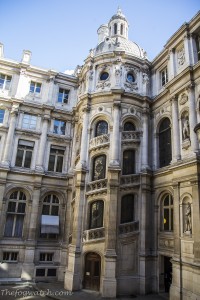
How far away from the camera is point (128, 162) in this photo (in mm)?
20641

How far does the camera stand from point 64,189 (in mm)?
23734

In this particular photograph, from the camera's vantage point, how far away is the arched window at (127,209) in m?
19.1

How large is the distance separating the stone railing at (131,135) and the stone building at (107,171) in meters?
0.10

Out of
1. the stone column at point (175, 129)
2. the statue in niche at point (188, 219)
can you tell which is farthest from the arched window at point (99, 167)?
the statue in niche at point (188, 219)

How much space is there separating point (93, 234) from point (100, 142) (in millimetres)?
7674

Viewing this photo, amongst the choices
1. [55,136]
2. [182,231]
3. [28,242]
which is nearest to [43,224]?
[28,242]

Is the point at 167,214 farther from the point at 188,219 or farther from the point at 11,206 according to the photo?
the point at 11,206

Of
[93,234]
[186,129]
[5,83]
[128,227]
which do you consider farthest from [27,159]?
[186,129]

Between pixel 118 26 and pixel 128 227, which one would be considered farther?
pixel 118 26

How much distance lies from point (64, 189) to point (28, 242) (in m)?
5.76

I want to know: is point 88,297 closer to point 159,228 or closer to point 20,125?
point 159,228

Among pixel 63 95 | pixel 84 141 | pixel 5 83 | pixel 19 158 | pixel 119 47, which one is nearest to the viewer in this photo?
pixel 84 141

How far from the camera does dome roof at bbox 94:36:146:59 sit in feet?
78.6

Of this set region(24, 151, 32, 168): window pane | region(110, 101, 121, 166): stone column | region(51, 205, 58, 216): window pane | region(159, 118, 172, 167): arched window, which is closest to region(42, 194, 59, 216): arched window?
region(51, 205, 58, 216): window pane
